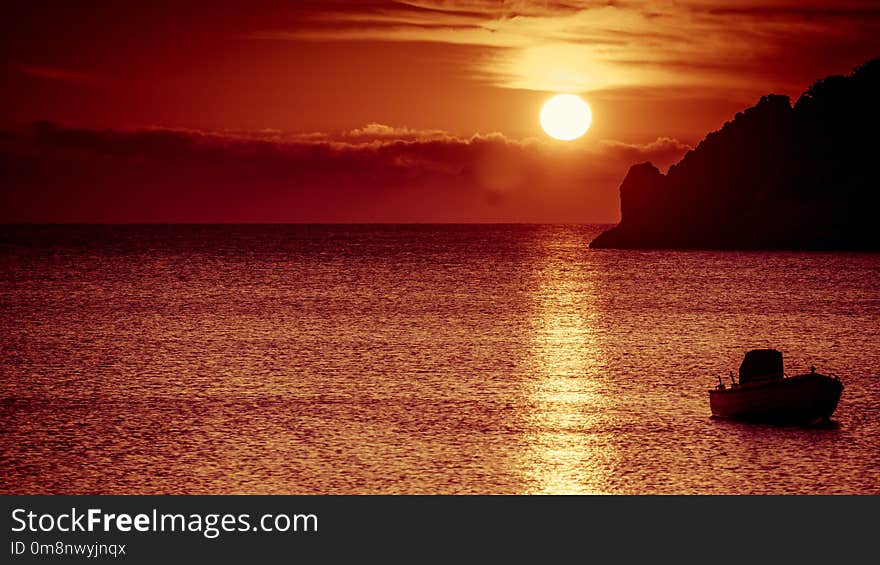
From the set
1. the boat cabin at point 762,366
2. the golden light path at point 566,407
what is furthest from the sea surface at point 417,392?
the boat cabin at point 762,366

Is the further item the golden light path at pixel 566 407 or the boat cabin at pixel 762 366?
the boat cabin at pixel 762 366

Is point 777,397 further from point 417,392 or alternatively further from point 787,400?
point 417,392

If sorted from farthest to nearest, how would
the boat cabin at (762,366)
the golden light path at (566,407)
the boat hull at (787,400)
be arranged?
Result: the boat cabin at (762,366)
the boat hull at (787,400)
the golden light path at (566,407)

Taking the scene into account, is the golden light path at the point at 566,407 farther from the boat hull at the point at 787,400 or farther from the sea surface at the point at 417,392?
the boat hull at the point at 787,400

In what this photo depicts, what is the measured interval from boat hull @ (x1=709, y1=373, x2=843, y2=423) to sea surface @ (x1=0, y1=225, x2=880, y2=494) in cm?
67

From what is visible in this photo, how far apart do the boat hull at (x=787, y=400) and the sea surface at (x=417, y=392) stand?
0.67m

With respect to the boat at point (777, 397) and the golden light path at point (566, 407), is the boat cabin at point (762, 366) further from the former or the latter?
the golden light path at point (566, 407)

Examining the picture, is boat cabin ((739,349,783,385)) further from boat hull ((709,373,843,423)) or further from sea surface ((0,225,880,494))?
sea surface ((0,225,880,494))

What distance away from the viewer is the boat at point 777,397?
40750 millimetres

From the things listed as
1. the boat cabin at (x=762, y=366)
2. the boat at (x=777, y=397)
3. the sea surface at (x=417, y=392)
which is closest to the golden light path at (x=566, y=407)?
the sea surface at (x=417, y=392)

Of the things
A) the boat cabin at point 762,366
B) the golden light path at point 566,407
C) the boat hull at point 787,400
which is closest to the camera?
the golden light path at point 566,407

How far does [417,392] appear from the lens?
→ 1934 inches

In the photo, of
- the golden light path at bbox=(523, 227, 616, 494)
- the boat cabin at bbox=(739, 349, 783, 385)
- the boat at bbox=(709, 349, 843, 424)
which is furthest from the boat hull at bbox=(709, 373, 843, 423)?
the golden light path at bbox=(523, 227, 616, 494)

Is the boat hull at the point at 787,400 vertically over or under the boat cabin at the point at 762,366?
under
